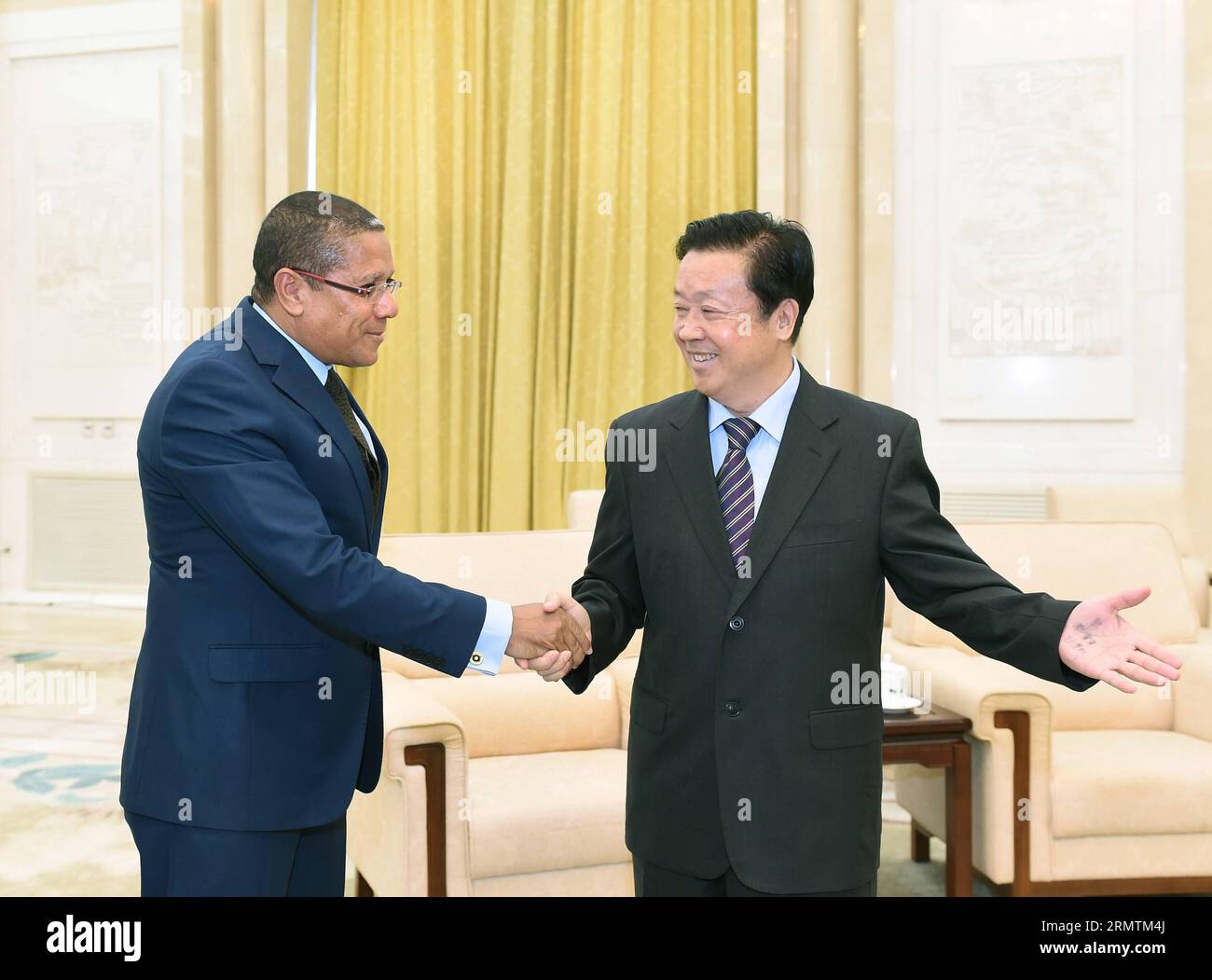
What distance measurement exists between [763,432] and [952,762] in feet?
5.87

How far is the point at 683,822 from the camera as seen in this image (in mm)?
1631

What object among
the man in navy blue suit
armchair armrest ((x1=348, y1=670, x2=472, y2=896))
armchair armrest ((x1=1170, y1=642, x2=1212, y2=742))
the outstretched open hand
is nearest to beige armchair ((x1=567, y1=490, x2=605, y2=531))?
armchair armrest ((x1=348, y1=670, x2=472, y2=896))

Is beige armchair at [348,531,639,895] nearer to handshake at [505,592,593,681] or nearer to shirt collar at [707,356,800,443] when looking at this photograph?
handshake at [505,592,593,681]

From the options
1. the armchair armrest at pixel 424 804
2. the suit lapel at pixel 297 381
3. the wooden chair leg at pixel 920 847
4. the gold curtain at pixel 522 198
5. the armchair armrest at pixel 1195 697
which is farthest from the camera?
the gold curtain at pixel 522 198

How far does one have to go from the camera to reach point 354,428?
6.39ft

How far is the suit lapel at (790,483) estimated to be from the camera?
5.35 feet

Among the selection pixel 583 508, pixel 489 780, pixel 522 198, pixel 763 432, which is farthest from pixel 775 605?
pixel 522 198

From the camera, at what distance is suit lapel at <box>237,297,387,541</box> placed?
182 cm

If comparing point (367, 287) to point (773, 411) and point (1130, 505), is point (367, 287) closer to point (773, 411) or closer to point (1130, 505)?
point (773, 411)

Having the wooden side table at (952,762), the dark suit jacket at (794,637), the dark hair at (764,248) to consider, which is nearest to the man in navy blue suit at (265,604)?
the dark suit jacket at (794,637)

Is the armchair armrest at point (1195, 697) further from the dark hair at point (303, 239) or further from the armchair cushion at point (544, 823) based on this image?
the dark hair at point (303, 239)

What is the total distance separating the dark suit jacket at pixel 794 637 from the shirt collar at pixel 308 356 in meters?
0.61

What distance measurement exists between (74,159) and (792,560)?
7.25 metres
